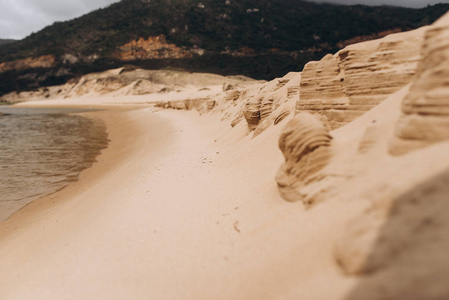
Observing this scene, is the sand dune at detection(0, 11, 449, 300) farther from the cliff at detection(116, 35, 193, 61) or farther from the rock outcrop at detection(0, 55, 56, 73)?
the rock outcrop at detection(0, 55, 56, 73)

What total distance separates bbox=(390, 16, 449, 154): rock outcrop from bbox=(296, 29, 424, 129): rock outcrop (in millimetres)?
1312

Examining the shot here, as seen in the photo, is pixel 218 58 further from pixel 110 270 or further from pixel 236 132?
pixel 110 270

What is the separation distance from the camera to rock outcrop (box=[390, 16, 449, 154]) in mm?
2334

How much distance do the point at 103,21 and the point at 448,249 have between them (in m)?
98.3

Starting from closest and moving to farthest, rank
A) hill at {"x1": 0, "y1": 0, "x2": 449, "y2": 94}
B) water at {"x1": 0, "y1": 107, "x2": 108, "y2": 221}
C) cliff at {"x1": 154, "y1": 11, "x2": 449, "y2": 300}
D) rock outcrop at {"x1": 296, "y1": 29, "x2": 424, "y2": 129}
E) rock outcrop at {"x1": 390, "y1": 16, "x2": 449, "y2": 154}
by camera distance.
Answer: cliff at {"x1": 154, "y1": 11, "x2": 449, "y2": 300}, rock outcrop at {"x1": 390, "y1": 16, "x2": 449, "y2": 154}, rock outcrop at {"x1": 296, "y1": 29, "x2": 424, "y2": 129}, water at {"x1": 0, "y1": 107, "x2": 108, "y2": 221}, hill at {"x1": 0, "y1": 0, "x2": 449, "y2": 94}

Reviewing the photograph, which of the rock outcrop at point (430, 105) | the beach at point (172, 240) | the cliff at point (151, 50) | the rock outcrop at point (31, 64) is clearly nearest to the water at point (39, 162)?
the beach at point (172, 240)

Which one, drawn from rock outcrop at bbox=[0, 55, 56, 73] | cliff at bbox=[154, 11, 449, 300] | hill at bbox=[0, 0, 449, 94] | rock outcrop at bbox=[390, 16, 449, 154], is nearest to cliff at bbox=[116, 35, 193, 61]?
hill at bbox=[0, 0, 449, 94]

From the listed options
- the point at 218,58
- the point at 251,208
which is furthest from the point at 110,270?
the point at 218,58

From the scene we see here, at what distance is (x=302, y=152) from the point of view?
→ 12.0 ft

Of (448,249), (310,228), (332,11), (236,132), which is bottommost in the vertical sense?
(236,132)

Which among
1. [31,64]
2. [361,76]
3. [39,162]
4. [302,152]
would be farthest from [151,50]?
[302,152]

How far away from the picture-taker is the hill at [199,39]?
213 ft

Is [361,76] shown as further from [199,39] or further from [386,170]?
[199,39]

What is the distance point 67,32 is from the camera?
266 ft
